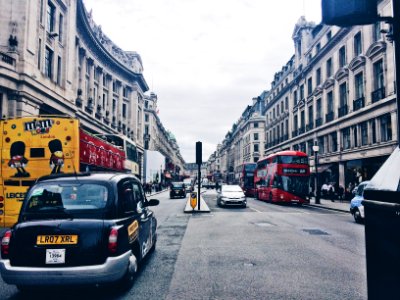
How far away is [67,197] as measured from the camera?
557 centimetres

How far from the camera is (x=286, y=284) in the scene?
587 centimetres

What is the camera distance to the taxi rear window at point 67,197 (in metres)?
5.42

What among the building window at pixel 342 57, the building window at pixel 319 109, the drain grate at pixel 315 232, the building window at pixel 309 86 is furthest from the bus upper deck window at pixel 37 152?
the building window at pixel 309 86

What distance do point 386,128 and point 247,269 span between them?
76.6 ft

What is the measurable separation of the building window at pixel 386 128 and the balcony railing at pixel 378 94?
152 centimetres

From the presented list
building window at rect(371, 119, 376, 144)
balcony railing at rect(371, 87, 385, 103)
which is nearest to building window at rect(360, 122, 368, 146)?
building window at rect(371, 119, 376, 144)

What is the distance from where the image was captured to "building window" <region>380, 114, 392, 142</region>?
25578 millimetres

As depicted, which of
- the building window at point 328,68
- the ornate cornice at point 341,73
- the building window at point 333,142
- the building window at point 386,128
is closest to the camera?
the building window at point 386,128

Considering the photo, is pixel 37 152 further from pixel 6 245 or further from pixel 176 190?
pixel 176 190

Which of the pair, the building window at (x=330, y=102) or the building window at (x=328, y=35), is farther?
the building window at (x=328, y=35)

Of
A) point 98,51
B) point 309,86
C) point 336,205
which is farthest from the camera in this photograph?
point 309,86

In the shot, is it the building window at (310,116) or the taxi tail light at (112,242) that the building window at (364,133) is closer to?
the building window at (310,116)

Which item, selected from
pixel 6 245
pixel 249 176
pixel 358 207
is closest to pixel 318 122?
pixel 249 176

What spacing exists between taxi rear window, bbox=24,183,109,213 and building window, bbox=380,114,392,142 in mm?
24979
